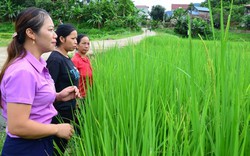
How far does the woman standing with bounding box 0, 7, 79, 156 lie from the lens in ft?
3.13

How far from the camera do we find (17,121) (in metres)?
0.95

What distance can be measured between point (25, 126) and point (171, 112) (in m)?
0.51

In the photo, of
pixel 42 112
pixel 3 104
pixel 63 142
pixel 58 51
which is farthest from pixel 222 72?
pixel 58 51

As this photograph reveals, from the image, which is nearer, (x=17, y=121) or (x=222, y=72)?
(x=222, y=72)

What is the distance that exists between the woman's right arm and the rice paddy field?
7 centimetres

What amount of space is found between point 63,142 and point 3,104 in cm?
44

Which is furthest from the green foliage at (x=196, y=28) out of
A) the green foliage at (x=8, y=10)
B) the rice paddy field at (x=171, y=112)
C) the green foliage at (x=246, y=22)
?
the green foliage at (x=8, y=10)

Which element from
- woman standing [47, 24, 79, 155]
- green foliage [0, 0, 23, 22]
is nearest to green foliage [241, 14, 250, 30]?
green foliage [0, 0, 23, 22]

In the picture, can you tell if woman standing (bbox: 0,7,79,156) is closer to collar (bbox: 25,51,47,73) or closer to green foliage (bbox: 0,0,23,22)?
collar (bbox: 25,51,47,73)

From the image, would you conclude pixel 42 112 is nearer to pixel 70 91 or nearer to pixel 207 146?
pixel 70 91

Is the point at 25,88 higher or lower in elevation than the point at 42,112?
higher

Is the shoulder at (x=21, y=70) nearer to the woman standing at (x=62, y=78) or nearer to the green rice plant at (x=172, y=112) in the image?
the green rice plant at (x=172, y=112)

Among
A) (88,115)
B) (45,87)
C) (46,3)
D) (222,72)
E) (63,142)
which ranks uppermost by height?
(46,3)

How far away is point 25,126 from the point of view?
0.97 meters
